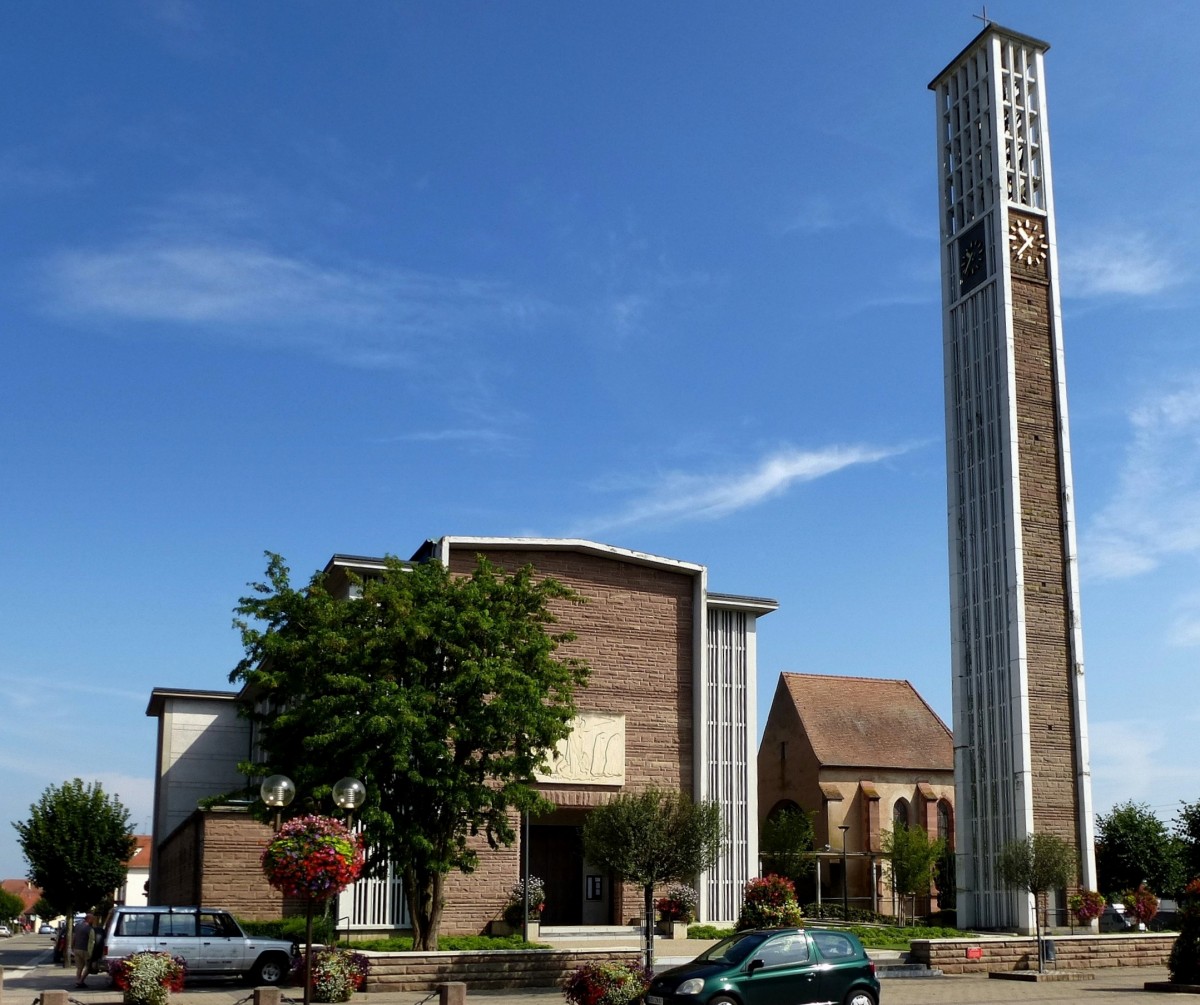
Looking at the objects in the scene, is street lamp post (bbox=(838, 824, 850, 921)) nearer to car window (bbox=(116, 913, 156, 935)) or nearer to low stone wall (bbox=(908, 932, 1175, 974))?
low stone wall (bbox=(908, 932, 1175, 974))

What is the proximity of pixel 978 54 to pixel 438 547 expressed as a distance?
2816 centimetres

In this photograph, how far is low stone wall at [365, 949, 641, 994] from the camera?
25188 millimetres

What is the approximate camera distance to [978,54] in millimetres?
48969

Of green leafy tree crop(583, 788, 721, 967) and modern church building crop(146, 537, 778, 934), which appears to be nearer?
green leafy tree crop(583, 788, 721, 967)

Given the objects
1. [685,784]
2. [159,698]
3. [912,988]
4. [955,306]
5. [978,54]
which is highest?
[978,54]

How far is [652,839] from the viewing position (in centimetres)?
2797

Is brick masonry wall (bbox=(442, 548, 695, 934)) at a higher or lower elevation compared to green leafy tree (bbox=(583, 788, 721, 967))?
higher

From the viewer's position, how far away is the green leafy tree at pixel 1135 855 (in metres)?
46.6

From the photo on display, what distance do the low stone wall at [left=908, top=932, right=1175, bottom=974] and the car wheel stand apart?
14.2 m

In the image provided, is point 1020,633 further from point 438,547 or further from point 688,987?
point 688,987

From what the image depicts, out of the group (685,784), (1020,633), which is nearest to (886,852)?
(1020,633)

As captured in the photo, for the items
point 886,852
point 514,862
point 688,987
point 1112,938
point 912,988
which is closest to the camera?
point 688,987

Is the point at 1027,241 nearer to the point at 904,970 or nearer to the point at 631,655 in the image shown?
the point at 631,655

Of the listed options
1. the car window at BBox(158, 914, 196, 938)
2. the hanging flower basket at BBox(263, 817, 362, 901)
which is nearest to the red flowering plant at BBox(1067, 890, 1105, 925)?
the car window at BBox(158, 914, 196, 938)
